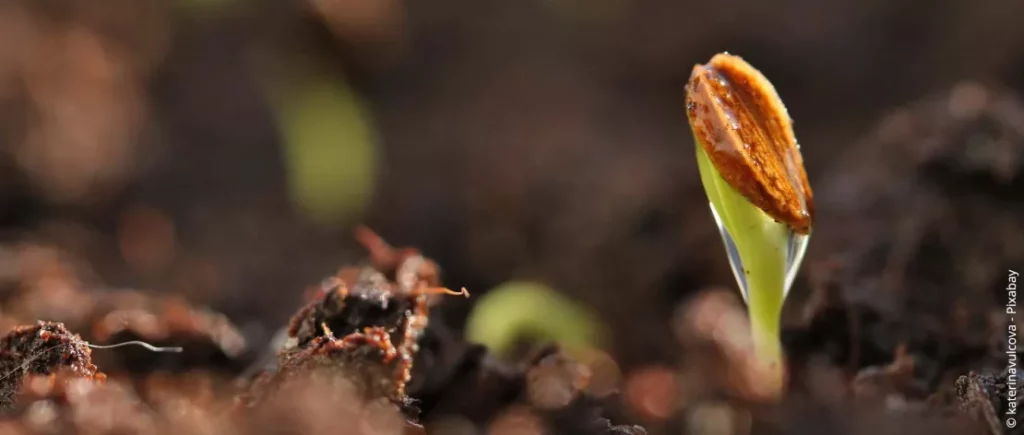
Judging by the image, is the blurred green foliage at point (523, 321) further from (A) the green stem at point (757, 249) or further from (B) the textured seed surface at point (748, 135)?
(B) the textured seed surface at point (748, 135)

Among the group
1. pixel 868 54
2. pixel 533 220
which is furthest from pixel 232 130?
pixel 868 54

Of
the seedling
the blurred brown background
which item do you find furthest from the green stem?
the blurred brown background

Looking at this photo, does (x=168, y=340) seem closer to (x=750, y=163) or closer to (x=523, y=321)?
(x=523, y=321)

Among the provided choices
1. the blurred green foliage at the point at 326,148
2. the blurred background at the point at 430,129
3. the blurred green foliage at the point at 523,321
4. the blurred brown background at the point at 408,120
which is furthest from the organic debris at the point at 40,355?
the blurred green foliage at the point at 326,148

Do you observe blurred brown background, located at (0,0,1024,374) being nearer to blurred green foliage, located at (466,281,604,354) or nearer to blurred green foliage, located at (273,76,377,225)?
blurred green foliage, located at (273,76,377,225)

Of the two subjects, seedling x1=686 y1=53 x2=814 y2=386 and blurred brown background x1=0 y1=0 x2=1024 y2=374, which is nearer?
seedling x1=686 y1=53 x2=814 y2=386

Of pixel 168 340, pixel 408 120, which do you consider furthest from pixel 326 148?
pixel 168 340

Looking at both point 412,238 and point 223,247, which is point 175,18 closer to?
point 223,247

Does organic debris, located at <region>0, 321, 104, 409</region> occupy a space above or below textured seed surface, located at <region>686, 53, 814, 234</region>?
below
